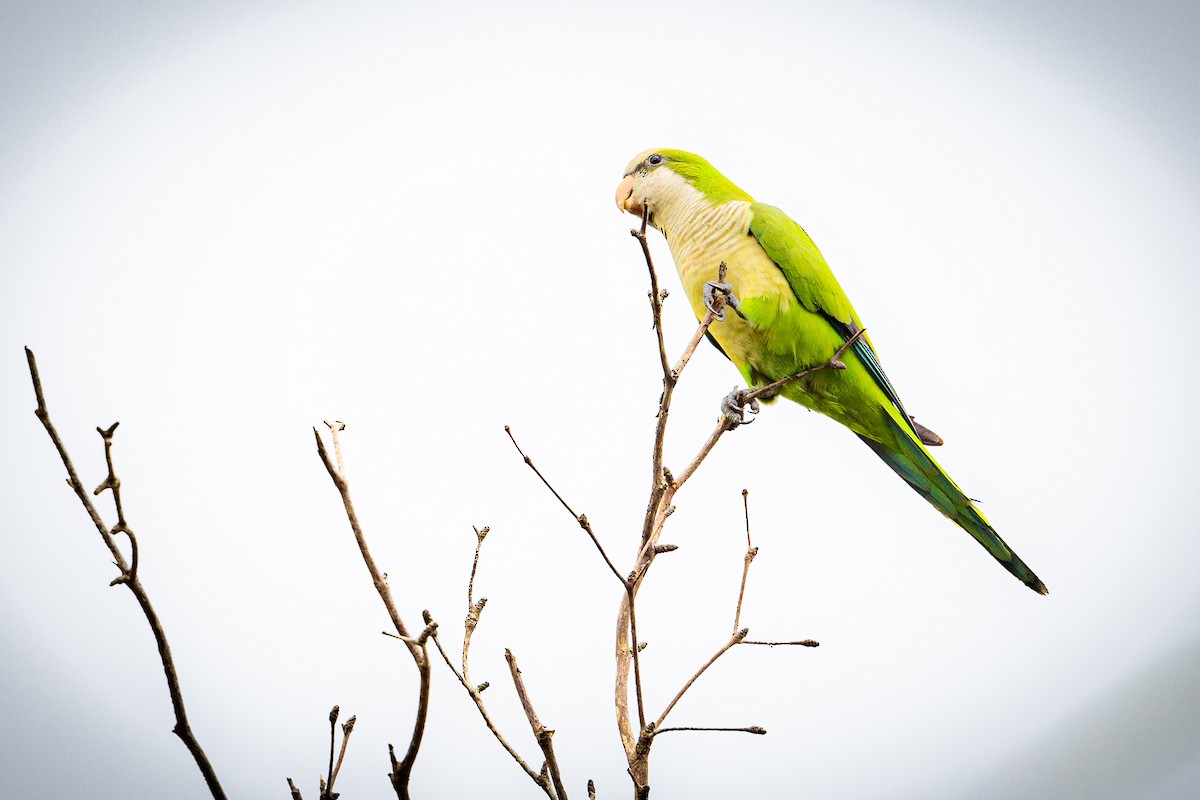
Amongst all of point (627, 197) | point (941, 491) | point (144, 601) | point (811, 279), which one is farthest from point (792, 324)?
point (144, 601)

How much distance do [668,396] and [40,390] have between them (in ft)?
2.38

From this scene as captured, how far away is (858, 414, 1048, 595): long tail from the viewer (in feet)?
6.51

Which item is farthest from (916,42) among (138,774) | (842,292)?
(138,774)

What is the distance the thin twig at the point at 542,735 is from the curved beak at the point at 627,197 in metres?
2.17

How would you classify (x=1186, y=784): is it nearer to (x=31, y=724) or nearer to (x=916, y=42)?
(x=31, y=724)

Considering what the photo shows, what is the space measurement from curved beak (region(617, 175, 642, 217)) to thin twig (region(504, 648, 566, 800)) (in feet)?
7.11

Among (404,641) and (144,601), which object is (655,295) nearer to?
(404,641)

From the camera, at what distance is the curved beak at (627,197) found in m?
2.82

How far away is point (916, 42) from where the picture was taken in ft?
79.2

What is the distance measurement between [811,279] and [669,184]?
0.66m

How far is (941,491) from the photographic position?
2283 millimetres

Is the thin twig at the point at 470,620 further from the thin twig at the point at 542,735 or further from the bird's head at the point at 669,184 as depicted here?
the bird's head at the point at 669,184

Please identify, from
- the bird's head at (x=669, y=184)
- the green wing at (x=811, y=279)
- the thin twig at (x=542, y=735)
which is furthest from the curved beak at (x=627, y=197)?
the thin twig at (x=542, y=735)

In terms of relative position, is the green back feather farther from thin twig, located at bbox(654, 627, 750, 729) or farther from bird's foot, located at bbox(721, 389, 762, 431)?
thin twig, located at bbox(654, 627, 750, 729)
